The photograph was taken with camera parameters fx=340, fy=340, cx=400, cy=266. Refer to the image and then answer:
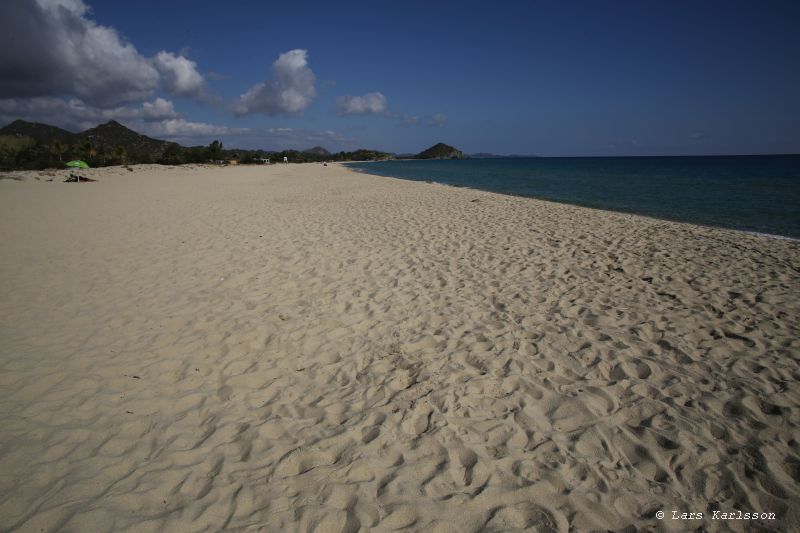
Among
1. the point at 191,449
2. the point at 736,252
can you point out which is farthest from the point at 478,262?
the point at 736,252

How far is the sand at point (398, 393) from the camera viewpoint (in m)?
2.31

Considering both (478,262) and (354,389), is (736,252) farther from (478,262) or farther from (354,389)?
(354,389)

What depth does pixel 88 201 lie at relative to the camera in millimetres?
15258

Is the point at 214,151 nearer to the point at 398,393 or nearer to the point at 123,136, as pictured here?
the point at 123,136

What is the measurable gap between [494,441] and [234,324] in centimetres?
360
